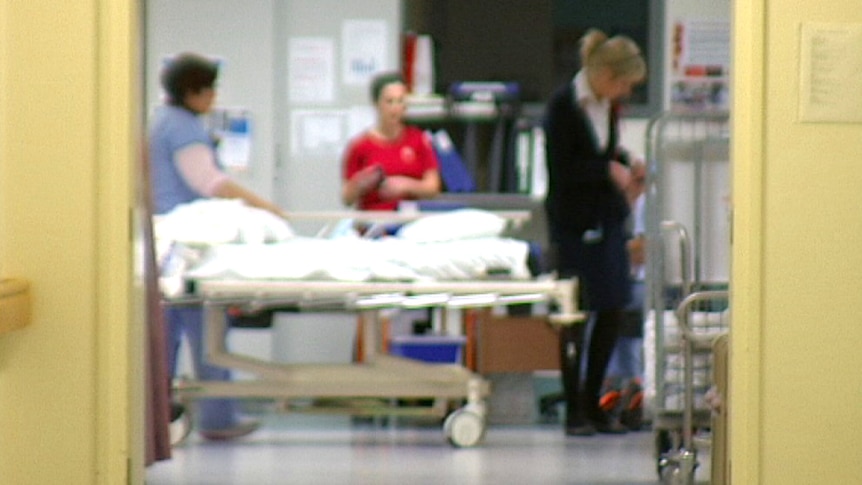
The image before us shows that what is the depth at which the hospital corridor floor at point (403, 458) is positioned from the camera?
553 cm

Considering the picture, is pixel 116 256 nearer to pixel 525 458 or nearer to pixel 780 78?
pixel 780 78

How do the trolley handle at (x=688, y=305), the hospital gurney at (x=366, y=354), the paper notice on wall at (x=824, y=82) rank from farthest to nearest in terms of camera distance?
the hospital gurney at (x=366, y=354) → the trolley handle at (x=688, y=305) → the paper notice on wall at (x=824, y=82)

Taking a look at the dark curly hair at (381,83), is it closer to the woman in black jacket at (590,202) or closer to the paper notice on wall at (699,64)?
the woman in black jacket at (590,202)

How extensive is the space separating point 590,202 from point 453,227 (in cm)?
69

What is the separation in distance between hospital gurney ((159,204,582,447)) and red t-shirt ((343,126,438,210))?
24.3 inches

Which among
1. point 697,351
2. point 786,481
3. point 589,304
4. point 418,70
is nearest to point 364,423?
point 589,304

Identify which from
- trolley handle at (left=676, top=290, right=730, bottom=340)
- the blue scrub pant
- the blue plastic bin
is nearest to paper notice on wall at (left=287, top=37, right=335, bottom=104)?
the blue plastic bin

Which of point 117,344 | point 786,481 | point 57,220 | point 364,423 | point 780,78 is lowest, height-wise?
point 364,423

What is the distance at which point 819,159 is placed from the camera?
127 inches

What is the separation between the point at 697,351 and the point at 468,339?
228cm

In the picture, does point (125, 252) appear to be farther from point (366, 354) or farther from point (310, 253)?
point (366, 354)

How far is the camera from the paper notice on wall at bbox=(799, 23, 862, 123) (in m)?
3.22

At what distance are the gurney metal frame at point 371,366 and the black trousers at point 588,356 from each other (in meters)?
0.25

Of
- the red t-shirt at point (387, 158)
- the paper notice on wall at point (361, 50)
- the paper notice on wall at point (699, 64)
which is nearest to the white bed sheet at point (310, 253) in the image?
the red t-shirt at point (387, 158)
